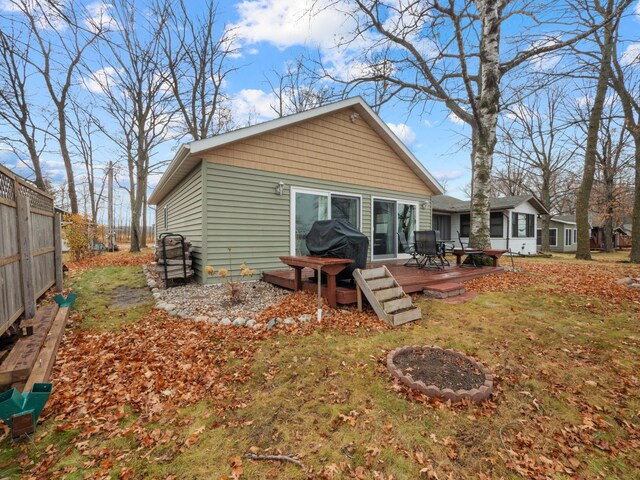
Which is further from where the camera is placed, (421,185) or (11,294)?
(421,185)

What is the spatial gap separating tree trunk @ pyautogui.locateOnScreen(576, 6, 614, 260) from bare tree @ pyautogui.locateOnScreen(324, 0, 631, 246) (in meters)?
4.05

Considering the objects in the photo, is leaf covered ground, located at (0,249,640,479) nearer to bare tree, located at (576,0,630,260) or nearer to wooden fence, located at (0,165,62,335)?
wooden fence, located at (0,165,62,335)

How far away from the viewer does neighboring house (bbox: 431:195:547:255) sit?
16672mm

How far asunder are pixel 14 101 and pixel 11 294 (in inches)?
577

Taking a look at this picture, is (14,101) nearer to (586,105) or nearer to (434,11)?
(434,11)

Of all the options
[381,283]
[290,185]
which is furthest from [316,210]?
[381,283]

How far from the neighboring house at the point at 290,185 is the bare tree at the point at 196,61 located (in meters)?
6.92

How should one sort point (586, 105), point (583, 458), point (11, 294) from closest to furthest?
point (583, 458) < point (11, 294) < point (586, 105)

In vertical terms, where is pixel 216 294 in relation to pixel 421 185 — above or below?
below

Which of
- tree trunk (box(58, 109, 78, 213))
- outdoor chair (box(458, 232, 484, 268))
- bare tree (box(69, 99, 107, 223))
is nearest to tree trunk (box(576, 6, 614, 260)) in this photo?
outdoor chair (box(458, 232, 484, 268))

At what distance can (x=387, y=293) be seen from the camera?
4.40 meters

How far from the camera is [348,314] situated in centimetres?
431

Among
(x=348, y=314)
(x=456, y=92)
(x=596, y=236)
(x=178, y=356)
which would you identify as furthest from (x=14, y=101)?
(x=596, y=236)

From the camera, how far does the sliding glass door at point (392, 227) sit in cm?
916
